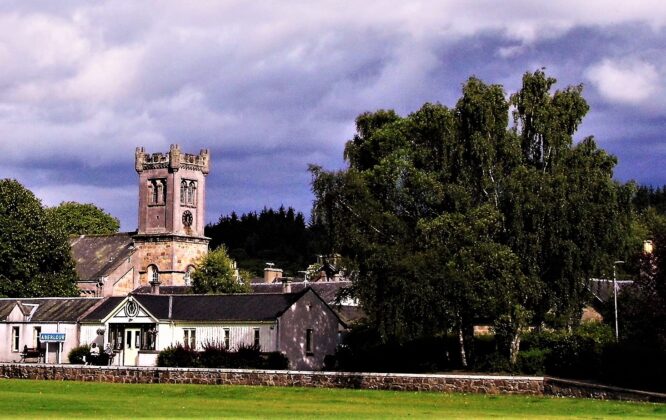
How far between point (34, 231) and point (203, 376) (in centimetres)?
4015

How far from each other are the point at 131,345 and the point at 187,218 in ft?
156

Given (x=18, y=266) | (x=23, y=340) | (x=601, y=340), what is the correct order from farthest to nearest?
(x=18, y=266) → (x=23, y=340) → (x=601, y=340)

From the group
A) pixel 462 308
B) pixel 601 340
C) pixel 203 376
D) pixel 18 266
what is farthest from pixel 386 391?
pixel 18 266

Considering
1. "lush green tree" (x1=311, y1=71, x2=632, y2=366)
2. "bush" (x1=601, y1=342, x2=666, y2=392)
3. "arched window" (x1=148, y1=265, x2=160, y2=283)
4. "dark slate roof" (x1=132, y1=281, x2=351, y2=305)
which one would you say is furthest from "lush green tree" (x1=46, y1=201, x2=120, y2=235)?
"bush" (x1=601, y1=342, x2=666, y2=392)

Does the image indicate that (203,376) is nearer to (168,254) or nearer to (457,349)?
(457,349)

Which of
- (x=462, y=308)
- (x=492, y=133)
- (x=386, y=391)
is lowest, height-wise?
(x=386, y=391)

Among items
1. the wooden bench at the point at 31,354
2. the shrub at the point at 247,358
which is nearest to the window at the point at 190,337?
the shrub at the point at 247,358

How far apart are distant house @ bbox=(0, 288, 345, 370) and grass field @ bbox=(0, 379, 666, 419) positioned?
1421 cm

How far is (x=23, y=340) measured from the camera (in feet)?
235

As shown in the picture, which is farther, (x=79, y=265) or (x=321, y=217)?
Result: (x=79, y=265)

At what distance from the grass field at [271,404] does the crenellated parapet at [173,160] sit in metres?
65.4

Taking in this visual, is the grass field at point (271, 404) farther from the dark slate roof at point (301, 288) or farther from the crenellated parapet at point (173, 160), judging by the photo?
the crenellated parapet at point (173, 160)

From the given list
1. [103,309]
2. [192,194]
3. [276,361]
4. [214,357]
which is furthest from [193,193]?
[214,357]

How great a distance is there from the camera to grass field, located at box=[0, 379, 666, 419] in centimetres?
3316
